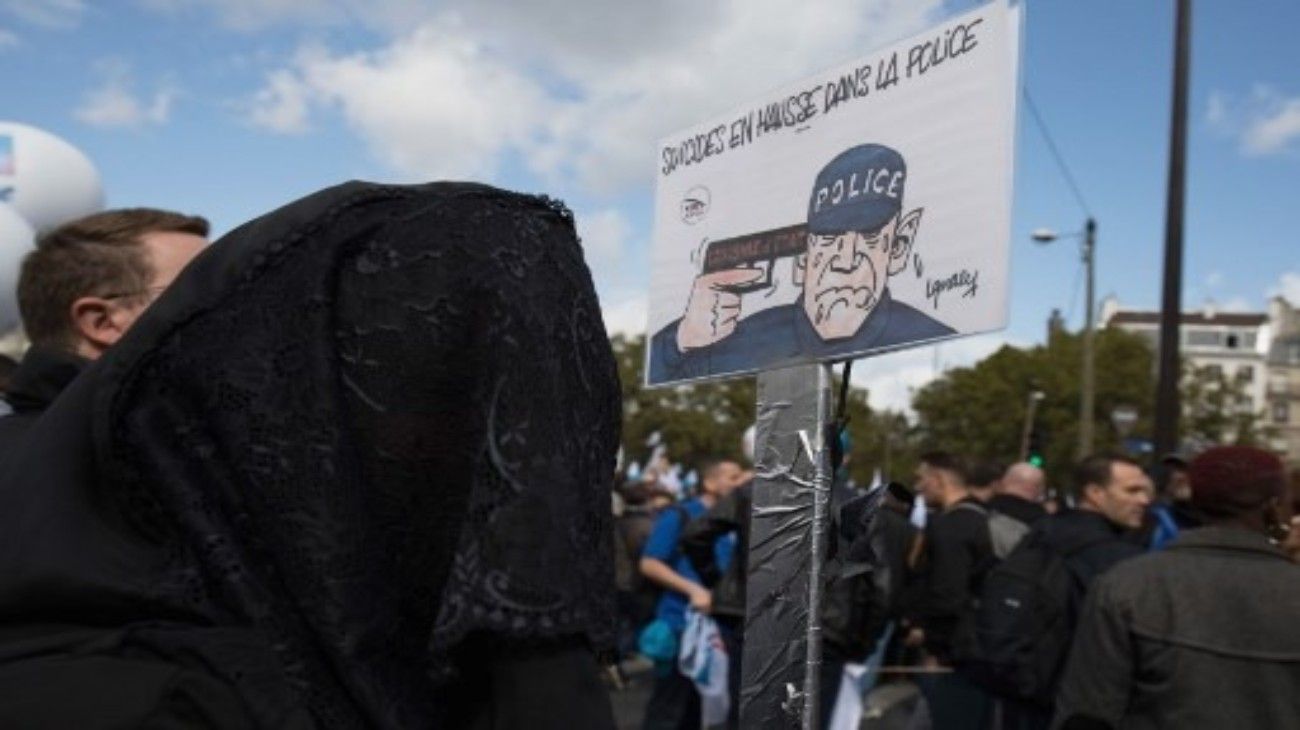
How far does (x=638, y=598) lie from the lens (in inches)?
331

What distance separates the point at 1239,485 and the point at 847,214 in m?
1.74

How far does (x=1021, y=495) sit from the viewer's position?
8164mm

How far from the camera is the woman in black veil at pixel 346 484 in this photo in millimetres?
1088

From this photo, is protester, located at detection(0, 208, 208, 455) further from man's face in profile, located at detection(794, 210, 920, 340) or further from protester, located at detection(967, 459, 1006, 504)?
protester, located at detection(967, 459, 1006, 504)

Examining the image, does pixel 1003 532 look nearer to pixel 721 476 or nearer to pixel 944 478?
pixel 944 478

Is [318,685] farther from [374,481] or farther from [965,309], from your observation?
[965,309]

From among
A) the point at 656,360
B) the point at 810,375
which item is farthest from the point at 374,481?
the point at 656,360

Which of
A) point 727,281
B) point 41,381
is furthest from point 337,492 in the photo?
point 727,281

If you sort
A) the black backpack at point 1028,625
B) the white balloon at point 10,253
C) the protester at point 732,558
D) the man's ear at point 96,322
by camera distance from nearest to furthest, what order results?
the man's ear at point 96,322, the black backpack at point 1028,625, the white balloon at point 10,253, the protester at point 732,558

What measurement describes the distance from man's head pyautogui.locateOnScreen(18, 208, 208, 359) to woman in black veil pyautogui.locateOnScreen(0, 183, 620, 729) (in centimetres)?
117

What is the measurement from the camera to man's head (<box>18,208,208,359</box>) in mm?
2316

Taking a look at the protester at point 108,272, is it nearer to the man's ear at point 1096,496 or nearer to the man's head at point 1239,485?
the man's head at point 1239,485

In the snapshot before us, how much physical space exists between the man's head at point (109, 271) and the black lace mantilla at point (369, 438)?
1.20 metres

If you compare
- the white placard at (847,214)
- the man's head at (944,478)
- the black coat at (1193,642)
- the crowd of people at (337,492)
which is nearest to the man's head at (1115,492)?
the black coat at (1193,642)
